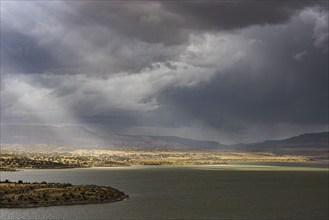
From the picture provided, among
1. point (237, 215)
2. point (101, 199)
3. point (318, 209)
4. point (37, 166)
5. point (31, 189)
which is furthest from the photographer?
point (37, 166)

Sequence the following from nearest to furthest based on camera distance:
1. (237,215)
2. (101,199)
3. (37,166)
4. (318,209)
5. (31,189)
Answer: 1. (237,215)
2. (318,209)
3. (101,199)
4. (31,189)
5. (37,166)

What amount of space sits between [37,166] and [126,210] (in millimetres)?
137503

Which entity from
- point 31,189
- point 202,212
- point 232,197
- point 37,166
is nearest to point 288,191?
point 232,197

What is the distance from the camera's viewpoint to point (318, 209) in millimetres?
74375

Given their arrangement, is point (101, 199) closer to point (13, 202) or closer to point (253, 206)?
point (13, 202)

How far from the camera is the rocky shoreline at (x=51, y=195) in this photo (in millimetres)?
76975

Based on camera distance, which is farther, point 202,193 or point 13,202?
point 202,193

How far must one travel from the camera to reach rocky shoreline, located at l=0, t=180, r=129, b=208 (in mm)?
76975

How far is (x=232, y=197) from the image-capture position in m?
92.0

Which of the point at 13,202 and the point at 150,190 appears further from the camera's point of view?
the point at 150,190

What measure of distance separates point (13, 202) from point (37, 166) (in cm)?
12711

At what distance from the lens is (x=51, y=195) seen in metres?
82.4

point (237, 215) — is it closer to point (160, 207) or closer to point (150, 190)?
point (160, 207)

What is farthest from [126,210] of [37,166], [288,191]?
[37,166]
